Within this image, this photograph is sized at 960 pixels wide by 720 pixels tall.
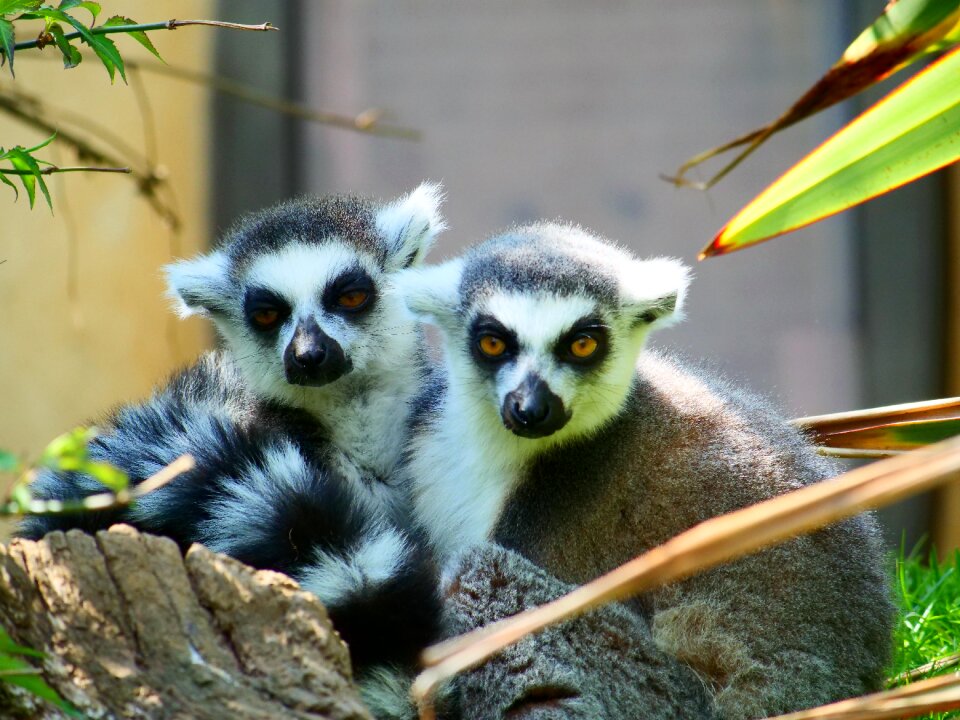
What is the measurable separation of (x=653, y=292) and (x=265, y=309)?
1.36 m

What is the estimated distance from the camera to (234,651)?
228 cm

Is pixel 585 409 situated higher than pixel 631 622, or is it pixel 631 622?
pixel 585 409

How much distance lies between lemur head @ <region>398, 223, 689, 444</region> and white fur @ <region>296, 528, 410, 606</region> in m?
0.59

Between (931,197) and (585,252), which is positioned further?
(931,197)

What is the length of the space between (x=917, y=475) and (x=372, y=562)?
4.86ft

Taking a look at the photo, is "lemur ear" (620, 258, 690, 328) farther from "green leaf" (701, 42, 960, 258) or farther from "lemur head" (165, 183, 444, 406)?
"lemur head" (165, 183, 444, 406)

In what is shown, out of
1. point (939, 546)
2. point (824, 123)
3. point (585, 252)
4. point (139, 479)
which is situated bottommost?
point (939, 546)

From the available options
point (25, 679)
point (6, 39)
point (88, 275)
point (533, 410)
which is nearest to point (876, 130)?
point (533, 410)

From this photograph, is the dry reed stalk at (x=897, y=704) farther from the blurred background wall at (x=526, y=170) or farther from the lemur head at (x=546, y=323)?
the blurred background wall at (x=526, y=170)

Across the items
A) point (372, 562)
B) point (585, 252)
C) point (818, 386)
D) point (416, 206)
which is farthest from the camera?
point (818, 386)

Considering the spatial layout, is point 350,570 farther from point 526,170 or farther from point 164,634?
point 526,170

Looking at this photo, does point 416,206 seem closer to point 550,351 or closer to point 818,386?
point 550,351

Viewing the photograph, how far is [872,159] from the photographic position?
9.00ft

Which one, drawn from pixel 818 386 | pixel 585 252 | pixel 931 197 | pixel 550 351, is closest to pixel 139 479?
pixel 550 351
